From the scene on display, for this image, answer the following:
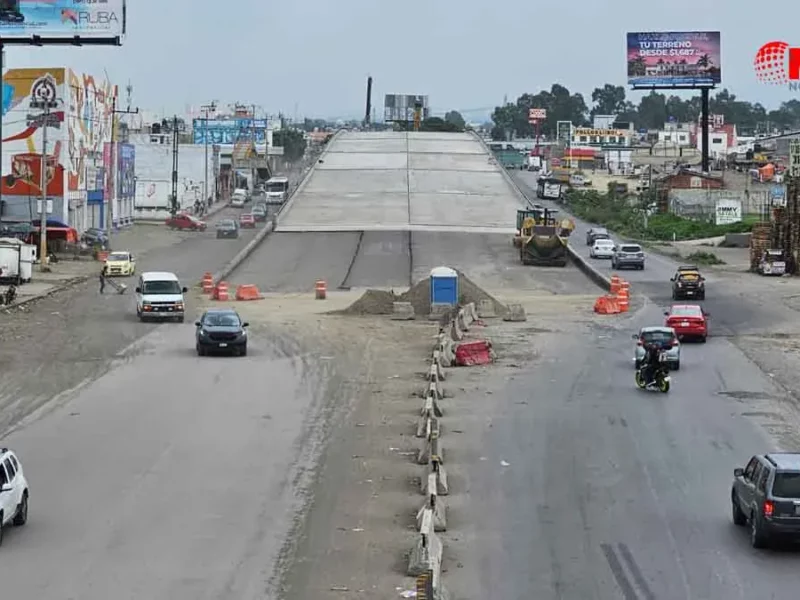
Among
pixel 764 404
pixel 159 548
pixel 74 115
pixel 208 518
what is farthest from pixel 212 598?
pixel 74 115

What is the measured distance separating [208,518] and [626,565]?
6032 millimetres

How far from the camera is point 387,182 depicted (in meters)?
126

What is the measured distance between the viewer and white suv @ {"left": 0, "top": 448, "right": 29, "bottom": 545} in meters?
18.8

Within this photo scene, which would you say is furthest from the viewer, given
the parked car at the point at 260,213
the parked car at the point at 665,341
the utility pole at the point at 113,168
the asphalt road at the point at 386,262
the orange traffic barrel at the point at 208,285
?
the parked car at the point at 260,213

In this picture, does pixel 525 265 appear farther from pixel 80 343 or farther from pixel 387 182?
pixel 387 182

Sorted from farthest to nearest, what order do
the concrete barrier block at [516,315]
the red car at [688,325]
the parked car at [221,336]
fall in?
the concrete barrier block at [516,315], the red car at [688,325], the parked car at [221,336]

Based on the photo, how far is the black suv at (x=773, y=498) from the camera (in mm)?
18188

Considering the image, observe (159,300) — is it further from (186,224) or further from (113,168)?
(186,224)

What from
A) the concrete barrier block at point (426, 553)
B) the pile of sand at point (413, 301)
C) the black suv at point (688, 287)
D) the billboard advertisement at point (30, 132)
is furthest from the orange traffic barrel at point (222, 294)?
the concrete barrier block at point (426, 553)

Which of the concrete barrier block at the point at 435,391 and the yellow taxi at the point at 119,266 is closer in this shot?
the concrete barrier block at the point at 435,391

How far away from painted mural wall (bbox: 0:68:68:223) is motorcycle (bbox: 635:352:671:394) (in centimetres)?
5998

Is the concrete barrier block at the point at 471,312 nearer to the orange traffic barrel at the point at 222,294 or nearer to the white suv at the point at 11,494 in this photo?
the orange traffic barrel at the point at 222,294

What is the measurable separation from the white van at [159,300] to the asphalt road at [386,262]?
13784 millimetres

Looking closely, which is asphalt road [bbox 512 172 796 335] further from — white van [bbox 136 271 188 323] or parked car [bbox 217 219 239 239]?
parked car [bbox 217 219 239 239]
